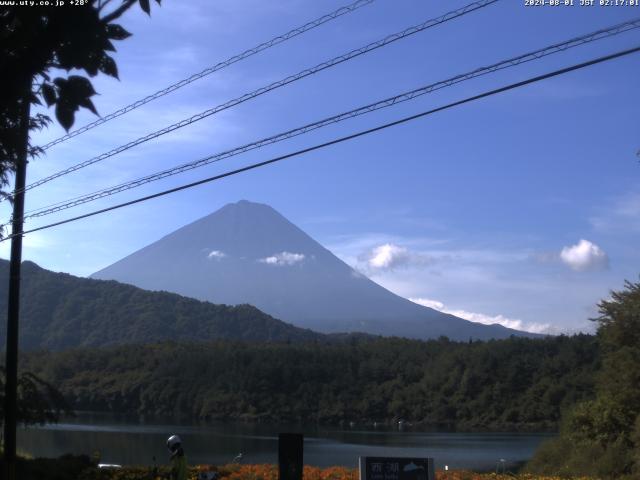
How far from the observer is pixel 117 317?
145m

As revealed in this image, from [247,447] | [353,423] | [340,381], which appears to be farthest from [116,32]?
[340,381]

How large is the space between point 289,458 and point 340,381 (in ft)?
229

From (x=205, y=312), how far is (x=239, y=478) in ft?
453

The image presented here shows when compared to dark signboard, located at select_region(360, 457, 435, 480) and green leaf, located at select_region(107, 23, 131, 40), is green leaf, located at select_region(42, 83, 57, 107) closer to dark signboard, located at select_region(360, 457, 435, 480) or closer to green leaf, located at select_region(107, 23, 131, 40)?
green leaf, located at select_region(107, 23, 131, 40)

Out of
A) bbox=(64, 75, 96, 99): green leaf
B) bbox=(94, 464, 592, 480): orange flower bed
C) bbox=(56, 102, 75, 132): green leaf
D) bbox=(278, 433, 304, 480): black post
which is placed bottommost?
bbox=(94, 464, 592, 480): orange flower bed

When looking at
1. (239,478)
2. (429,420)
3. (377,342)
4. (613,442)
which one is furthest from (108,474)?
(377,342)

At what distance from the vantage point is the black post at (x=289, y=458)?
9.96m

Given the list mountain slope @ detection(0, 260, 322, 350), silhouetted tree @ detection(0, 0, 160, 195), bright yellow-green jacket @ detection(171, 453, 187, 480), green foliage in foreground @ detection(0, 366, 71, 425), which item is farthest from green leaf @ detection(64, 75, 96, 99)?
mountain slope @ detection(0, 260, 322, 350)

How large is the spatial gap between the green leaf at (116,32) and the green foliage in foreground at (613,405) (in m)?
22.1

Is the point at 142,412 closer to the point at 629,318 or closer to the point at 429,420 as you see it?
the point at 429,420

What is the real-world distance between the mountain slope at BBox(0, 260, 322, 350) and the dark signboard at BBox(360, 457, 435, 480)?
121444 mm

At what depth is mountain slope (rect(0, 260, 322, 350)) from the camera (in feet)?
436

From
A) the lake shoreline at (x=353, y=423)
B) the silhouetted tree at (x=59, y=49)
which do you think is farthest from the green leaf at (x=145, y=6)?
the lake shoreline at (x=353, y=423)

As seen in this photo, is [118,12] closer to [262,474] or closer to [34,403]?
[262,474]
